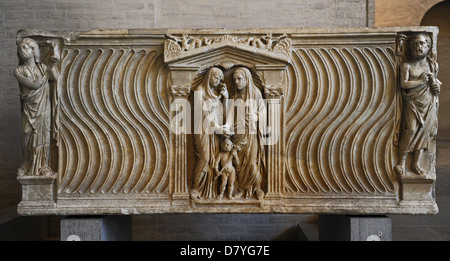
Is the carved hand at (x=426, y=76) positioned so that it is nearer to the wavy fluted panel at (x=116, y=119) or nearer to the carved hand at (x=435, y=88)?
the carved hand at (x=435, y=88)

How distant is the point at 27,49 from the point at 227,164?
6.15 feet

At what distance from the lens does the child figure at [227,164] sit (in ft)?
9.11

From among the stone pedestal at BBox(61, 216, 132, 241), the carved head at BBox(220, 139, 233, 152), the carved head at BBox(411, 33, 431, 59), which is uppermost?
the carved head at BBox(411, 33, 431, 59)

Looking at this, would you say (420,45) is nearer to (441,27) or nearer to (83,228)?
(83,228)

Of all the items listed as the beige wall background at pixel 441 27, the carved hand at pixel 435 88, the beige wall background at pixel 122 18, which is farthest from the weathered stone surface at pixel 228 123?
the beige wall background at pixel 441 27

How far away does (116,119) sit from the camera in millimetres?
2846

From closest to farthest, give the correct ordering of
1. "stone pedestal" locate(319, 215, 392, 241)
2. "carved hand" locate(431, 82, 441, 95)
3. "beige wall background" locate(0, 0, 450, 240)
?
"carved hand" locate(431, 82, 441, 95) < "stone pedestal" locate(319, 215, 392, 241) < "beige wall background" locate(0, 0, 450, 240)

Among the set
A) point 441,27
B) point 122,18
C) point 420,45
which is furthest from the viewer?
point 441,27

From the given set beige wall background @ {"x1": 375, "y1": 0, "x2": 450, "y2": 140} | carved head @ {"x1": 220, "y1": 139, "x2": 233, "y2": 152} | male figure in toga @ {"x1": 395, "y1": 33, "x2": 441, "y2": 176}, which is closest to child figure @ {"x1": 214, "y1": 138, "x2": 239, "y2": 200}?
carved head @ {"x1": 220, "y1": 139, "x2": 233, "y2": 152}

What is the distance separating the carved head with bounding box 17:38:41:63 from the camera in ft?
8.93


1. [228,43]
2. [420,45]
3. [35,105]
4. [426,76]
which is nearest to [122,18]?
[35,105]

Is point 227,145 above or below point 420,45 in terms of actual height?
below

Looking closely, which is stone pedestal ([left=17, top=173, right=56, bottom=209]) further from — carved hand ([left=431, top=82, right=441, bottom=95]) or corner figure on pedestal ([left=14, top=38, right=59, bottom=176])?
carved hand ([left=431, top=82, right=441, bottom=95])

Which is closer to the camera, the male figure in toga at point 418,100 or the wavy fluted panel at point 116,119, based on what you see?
the male figure in toga at point 418,100
